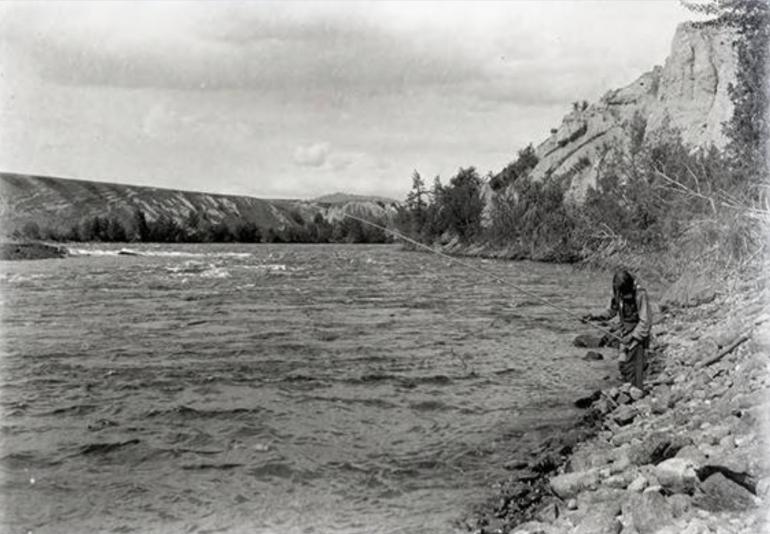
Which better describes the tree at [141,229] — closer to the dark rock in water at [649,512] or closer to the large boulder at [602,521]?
the large boulder at [602,521]

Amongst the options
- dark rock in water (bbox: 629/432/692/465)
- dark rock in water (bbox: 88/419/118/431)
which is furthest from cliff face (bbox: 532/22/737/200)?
dark rock in water (bbox: 88/419/118/431)

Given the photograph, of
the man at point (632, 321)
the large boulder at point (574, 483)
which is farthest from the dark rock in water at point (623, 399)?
the large boulder at point (574, 483)

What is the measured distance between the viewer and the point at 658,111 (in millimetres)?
68438

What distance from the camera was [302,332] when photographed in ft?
63.9

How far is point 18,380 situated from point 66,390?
54.8 inches

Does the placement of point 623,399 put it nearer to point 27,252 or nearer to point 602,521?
point 602,521

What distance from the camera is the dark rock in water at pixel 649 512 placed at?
559cm

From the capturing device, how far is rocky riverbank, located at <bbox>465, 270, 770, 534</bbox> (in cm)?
566

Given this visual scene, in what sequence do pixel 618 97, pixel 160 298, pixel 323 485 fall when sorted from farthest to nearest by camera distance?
pixel 618 97
pixel 160 298
pixel 323 485

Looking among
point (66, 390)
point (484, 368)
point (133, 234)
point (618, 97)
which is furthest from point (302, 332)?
point (133, 234)

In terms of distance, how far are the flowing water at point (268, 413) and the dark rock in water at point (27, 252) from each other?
38950 mm

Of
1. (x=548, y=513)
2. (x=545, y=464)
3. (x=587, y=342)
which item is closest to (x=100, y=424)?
(x=545, y=464)

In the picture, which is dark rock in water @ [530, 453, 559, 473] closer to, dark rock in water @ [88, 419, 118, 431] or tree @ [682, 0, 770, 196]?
dark rock in water @ [88, 419, 118, 431]

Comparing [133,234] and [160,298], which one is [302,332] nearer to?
[160,298]
